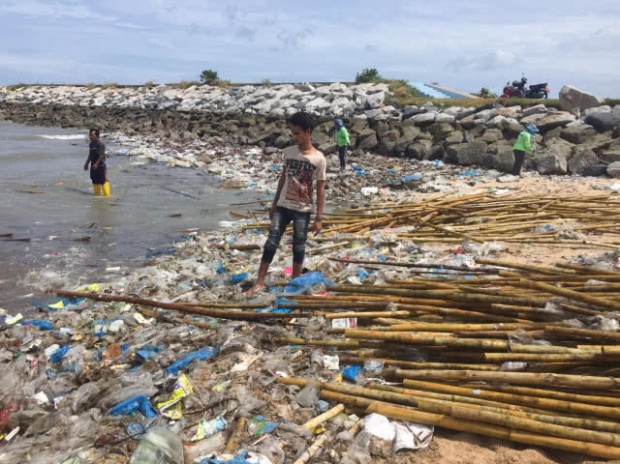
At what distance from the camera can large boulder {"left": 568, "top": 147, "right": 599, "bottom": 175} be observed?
13078mm

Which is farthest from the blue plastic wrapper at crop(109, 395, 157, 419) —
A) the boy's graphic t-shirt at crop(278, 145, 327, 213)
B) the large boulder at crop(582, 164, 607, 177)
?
the large boulder at crop(582, 164, 607, 177)

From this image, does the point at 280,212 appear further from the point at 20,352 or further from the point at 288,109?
the point at 288,109

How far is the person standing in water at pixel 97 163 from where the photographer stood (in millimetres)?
10227

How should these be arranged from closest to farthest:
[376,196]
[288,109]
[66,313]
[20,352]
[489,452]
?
1. [489,452]
2. [20,352]
3. [66,313]
4. [376,196]
5. [288,109]

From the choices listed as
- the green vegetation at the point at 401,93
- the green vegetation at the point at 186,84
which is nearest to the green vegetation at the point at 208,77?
the green vegetation at the point at 186,84

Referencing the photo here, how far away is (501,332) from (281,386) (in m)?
1.45

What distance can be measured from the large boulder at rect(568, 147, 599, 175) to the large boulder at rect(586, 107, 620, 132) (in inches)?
155

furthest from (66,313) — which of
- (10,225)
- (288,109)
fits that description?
(288,109)

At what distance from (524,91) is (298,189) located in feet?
73.9

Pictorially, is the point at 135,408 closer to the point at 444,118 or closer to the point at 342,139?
the point at 342,139

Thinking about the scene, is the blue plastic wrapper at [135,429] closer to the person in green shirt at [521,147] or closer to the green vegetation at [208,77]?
the person in green shirt at [521,147]

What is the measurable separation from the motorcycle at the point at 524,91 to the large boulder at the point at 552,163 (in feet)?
35.3

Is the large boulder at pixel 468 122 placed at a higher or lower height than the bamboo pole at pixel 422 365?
Answer: higher

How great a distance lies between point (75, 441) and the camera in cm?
267
